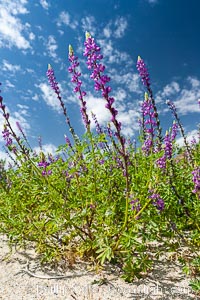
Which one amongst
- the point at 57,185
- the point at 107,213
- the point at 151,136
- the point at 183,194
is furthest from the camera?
the point at 183,194

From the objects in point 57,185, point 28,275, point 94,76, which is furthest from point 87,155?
point 28,275

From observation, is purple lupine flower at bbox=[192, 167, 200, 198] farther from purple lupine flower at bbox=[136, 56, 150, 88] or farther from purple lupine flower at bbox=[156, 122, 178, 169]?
purple lupine flower at bbox=[136, 56, 150, 88]

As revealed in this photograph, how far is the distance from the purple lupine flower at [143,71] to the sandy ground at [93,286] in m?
2.42

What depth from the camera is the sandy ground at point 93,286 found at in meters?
3.35

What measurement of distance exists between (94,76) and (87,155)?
91 centimetres

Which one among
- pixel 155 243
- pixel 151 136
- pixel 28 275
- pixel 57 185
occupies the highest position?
pixel 151 136

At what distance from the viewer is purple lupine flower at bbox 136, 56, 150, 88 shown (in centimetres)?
436

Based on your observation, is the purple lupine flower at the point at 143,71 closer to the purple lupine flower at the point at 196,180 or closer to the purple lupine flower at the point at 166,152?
the purple lupine flower at the point at 166,152

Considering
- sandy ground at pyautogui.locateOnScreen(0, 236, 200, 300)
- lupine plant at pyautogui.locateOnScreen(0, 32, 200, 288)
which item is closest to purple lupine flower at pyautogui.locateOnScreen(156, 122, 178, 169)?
lupine plant at pyautogui.locateOnScreen(0, 32, 200, 288)

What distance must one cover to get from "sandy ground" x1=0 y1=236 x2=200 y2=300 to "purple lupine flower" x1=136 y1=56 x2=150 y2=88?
242 centimetres

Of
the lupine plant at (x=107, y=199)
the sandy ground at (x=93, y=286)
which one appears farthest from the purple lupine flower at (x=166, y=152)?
the sandy ground at (x=93, y=286)

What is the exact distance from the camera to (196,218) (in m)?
3.99

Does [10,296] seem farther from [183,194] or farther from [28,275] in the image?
[183,194]

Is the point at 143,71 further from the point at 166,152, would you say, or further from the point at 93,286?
the point at 93,286
